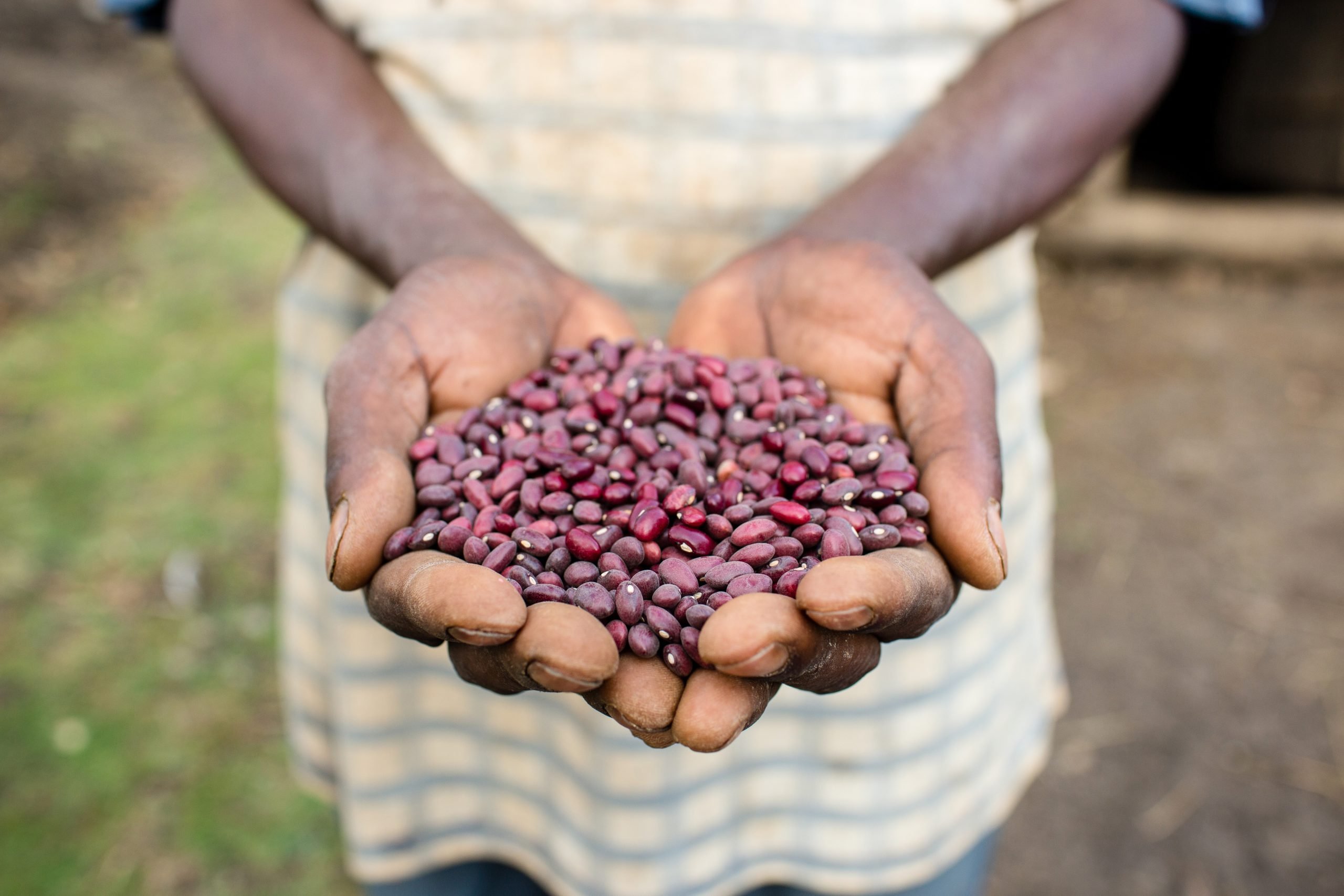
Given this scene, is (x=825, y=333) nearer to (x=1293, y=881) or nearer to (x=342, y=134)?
(x=342, y=134)

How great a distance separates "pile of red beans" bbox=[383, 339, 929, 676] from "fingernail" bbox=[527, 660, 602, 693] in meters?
→ 0.12

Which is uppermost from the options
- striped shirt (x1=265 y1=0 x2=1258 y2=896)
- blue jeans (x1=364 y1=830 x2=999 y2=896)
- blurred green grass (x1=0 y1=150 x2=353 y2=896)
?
striped shirt (x1=265 y1=0 x2=1258 y2=896)

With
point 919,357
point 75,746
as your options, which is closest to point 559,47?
point 919,357

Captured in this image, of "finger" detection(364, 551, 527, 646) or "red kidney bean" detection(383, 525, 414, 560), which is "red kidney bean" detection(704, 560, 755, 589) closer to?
"finger" detection(364, 551, 527, 646)

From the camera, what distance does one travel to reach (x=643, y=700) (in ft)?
3.76

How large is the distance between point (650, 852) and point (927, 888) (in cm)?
55

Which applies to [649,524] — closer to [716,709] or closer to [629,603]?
[629,603]

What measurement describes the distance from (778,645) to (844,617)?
7 cm

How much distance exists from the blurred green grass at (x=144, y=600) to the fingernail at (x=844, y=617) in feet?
7.04

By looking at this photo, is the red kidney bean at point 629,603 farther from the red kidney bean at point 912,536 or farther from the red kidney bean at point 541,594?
the red kidney bean at point 912,536

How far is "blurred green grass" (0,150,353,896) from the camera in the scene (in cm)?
278

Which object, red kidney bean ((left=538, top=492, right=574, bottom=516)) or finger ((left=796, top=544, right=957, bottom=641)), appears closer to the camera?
finger ((left=796, top=544, right=957, bottom=641))

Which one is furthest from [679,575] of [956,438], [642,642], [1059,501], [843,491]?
[1059,501]

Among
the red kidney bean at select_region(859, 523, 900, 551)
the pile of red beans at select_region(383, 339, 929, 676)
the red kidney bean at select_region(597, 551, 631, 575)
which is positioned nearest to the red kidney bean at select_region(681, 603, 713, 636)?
the pile of red beans at select_region(383, 339, 929, 676)
